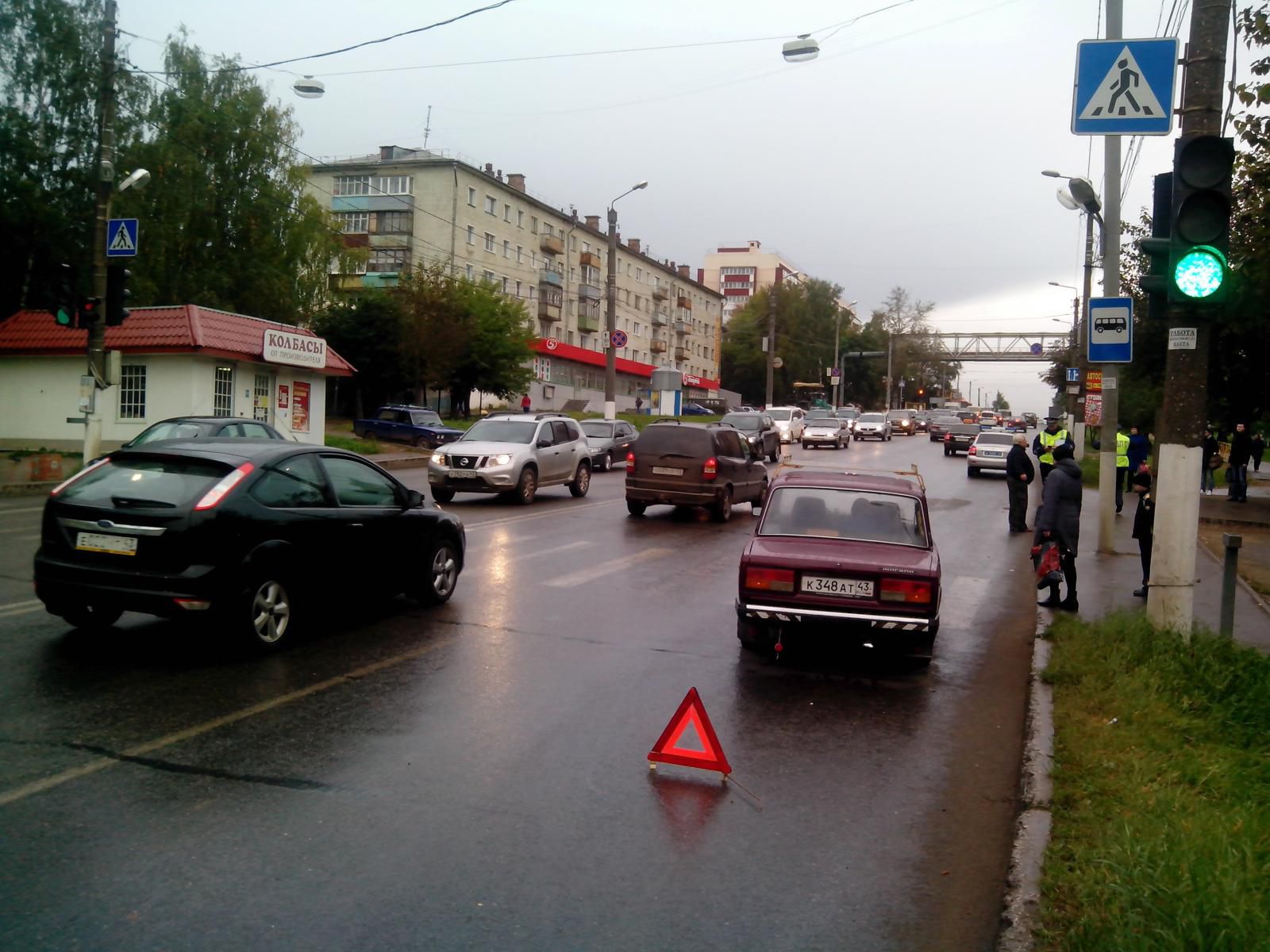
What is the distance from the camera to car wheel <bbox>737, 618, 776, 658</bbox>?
8734 mm

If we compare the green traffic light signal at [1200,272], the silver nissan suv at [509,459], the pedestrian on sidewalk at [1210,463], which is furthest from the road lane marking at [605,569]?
the pedestrian on sidewalk at [1210,463]

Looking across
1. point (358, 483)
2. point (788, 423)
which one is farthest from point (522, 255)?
point (358, 483)

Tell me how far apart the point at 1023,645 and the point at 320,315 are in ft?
152

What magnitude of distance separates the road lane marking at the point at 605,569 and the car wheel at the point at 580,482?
25.3 ft

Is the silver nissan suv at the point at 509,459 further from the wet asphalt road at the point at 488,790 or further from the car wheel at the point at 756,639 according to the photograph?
the car wheel at the point at 756,639

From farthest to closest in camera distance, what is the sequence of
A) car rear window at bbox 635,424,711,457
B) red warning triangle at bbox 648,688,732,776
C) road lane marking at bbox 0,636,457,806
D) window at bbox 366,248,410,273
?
window at bbox 366,248,410,273 < car rear window at bbox 635,424,711,457 < red warning triangle at bbox 648,688,732,776 < road lane marking at bbox 0,636,457,806

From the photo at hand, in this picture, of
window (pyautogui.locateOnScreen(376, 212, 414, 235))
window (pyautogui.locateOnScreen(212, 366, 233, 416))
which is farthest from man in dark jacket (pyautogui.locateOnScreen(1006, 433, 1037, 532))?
window (pyautogui.locateOnScreen(376, 212, 414, 235))

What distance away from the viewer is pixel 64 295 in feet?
60.2

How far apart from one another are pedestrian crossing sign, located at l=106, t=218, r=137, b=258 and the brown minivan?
1005 cm

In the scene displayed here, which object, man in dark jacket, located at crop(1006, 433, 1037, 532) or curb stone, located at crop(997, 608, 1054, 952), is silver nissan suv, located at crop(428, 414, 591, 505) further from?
curb stone, located at crop(997, 608, 1054, 952)

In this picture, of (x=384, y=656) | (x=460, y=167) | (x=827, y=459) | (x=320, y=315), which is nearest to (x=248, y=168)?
(x=320, y=315)

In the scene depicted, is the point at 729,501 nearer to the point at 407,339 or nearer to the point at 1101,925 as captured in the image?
the point at 1101,925

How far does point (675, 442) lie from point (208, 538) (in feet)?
40.8

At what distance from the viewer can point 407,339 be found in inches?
1777
